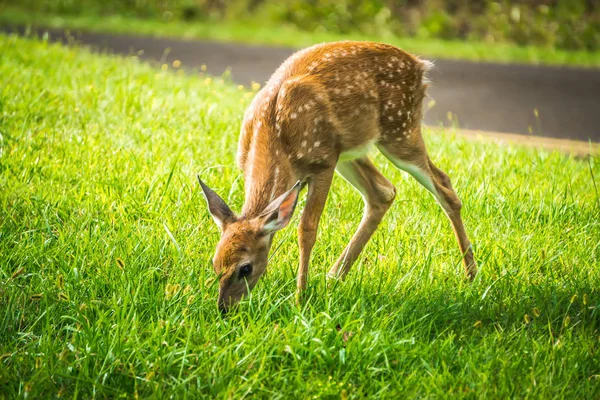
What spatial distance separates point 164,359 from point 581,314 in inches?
83.9

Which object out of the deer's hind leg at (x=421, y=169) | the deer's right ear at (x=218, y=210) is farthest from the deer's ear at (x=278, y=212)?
the deer's hind leg at (x=421, y=169)

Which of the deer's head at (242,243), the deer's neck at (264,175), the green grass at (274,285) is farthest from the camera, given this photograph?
the deer's neck at (264,175)

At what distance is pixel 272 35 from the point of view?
47.0 ft

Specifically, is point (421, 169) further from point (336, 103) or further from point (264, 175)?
point (264, 175)

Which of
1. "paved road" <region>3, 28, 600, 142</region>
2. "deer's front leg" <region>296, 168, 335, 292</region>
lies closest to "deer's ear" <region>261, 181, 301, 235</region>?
"deer's front leg" <region>296, 168, 335, 292</region>

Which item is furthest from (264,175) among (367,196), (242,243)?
(367,196)

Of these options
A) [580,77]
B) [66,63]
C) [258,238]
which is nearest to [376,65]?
[258,238]

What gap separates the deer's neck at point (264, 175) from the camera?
4.23 m

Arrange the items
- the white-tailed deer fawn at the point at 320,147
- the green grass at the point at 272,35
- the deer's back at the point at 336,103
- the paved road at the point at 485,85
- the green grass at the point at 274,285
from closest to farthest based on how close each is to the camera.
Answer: the green grass at the point at 274,285, the white-tailed deer fawn at the point at 320,147, the deer's back at the point at 336,103, the paved road at the point at 485,85, the green grass at the point at 272,35

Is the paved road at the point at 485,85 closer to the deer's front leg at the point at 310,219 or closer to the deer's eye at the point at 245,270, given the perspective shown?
the deer's front leg at the point at 310,219

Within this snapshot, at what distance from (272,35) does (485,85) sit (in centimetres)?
493

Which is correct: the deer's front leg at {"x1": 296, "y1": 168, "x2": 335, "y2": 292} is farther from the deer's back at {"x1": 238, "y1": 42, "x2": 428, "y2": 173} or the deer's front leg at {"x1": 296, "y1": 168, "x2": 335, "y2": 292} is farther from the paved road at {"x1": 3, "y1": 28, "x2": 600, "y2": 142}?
the paved road at {"x1": 3, "y1": 28, "x2": 600, "y2": 142}

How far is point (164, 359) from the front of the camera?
138 inches

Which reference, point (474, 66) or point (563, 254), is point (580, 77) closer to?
point (474, 66)
